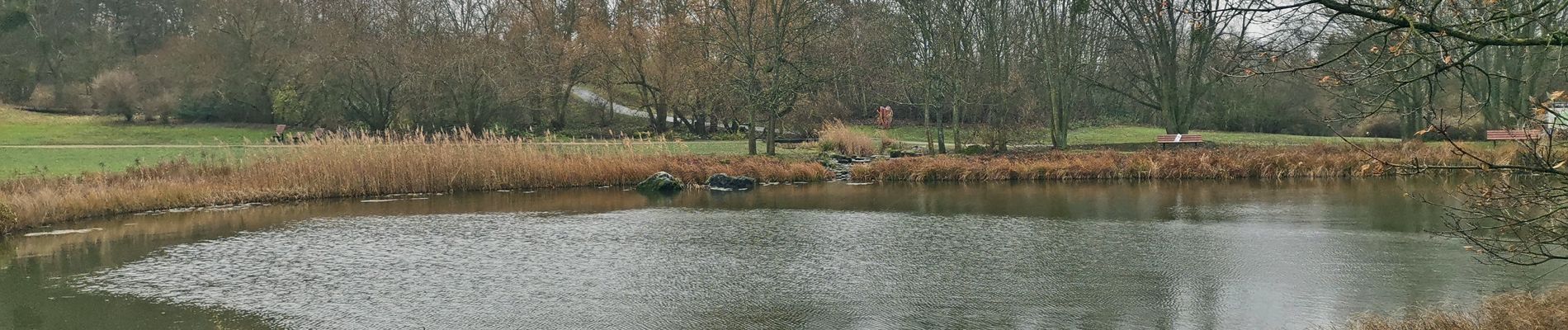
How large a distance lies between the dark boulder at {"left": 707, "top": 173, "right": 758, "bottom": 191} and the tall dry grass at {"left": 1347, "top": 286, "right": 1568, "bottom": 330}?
546 inches

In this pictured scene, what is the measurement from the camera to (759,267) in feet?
31.9

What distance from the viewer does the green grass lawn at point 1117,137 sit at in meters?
28.1

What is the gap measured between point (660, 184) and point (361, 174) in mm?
5493

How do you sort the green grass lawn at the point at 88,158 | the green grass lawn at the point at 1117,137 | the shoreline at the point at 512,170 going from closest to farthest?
the shoreline at the point at 512,170 < the green grass lawn at the point at 88,158 < the green grass lawn at the point at 1117,137

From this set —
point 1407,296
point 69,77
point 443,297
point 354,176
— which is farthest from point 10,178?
point 69,77

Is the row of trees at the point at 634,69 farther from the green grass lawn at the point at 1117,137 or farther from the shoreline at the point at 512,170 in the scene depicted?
the shoreline at the point at 512,170

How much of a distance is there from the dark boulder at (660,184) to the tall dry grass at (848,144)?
7100 millimetres

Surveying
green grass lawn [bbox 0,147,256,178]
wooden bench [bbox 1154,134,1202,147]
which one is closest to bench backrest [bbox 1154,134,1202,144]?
wooden bench [bbox 1154,134,1202,147]

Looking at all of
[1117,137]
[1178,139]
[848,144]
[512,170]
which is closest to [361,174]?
[512,170]

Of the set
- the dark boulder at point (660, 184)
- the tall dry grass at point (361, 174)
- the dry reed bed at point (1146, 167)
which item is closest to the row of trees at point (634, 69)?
the dry reed bed at point (1146, 167)

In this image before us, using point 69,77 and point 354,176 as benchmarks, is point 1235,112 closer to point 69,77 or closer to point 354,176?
point 354,176

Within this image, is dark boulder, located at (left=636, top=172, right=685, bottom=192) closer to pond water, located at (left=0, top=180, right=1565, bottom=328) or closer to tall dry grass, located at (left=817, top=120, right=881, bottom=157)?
pond water, located at (left=0, top=180, right=1565, bottom=328)

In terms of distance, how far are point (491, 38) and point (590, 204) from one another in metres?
19.0

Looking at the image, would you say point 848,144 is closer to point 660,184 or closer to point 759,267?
point 660,184
